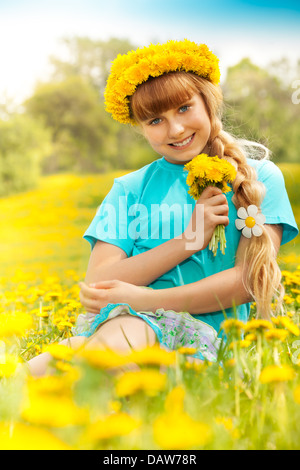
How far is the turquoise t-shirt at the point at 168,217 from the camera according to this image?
5.93ft

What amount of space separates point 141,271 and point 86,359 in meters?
0.80

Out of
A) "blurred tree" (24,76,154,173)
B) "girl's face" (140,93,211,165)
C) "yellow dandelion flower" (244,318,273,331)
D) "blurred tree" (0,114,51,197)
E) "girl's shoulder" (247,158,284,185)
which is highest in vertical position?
"blurred tree" (24,76,154,173)

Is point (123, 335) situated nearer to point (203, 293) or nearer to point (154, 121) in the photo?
point (203, 293)

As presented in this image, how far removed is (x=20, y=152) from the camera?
37.2ft

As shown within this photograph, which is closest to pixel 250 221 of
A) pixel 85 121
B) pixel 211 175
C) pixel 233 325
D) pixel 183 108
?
pixel 211 175

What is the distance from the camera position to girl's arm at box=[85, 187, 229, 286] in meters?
1.62

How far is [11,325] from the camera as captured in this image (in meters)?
1.20

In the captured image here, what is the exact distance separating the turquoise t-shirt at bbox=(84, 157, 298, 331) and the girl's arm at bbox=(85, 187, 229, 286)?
98mm

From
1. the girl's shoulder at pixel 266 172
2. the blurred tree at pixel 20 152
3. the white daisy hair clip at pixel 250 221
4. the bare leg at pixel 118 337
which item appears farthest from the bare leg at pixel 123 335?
the blurred tree at pixel 20 152

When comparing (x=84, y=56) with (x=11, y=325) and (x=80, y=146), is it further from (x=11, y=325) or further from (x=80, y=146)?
(x=11, y=325)

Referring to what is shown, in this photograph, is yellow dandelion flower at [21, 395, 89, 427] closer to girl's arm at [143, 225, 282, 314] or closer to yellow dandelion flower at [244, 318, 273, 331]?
yellow dandelion flower at [244, 318, 273, 331]

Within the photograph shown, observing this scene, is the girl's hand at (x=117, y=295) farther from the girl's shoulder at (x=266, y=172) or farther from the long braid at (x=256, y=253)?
the girl's shoulder at (x=266, y=172)

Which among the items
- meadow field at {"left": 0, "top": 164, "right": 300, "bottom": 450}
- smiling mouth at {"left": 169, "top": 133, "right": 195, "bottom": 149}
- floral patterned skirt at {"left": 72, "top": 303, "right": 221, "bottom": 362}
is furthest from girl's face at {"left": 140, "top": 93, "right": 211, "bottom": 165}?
meadow field at {"left": 0, "top": 164, "right": 300, "bottom": 450}

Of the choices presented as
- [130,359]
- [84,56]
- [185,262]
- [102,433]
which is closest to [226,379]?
[130,359]
